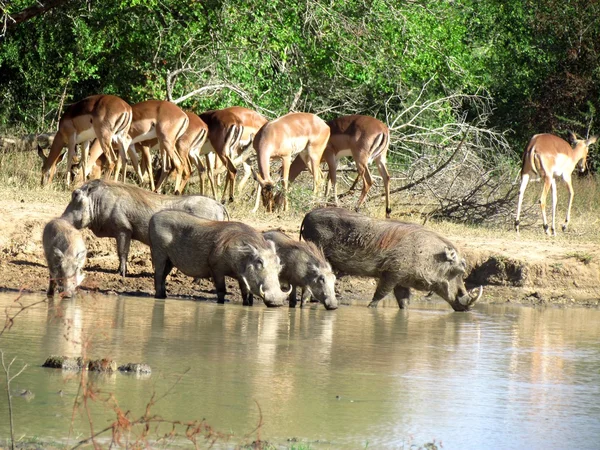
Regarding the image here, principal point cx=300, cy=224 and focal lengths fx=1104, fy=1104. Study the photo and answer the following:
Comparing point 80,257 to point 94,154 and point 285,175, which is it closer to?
point 285,175

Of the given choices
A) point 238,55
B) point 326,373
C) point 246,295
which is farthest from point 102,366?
point 238,55

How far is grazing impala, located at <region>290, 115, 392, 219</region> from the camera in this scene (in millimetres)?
17156

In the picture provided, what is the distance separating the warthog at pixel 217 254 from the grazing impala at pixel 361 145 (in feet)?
19.1

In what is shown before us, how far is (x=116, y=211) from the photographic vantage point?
467 inches

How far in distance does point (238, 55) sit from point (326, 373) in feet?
38.6

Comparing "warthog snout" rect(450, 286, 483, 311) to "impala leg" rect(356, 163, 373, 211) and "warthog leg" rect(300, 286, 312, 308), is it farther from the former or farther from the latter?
"impala leg" rect(356, 163, 373, 211)

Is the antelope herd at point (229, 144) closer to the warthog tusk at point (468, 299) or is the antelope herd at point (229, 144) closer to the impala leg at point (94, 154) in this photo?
the impala leg at point (94, 154)

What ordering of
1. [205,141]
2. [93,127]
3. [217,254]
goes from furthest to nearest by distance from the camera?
[205,141] < [93,127] < [217,254]

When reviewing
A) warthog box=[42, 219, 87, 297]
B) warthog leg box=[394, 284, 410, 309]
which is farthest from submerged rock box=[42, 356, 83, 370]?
warthog leg box=[394, 284, 410, 309]

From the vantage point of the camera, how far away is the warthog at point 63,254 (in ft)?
33.5

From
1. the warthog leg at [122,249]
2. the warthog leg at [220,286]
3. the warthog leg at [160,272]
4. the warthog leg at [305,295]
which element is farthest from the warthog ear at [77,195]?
the warthog leg at [305,295]

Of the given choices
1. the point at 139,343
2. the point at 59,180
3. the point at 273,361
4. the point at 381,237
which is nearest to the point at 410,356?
the point at 273,361

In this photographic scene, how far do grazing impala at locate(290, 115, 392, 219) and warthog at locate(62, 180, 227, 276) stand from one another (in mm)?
5236

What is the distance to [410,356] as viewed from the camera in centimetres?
808
